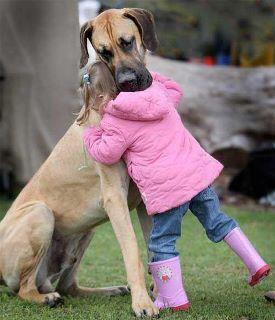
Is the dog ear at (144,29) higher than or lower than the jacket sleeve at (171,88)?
higher

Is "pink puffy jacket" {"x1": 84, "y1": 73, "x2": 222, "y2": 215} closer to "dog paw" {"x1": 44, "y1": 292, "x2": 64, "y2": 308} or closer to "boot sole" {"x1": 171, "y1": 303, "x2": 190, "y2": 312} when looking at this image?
"boot sole" {"x1": 171, "y1": 303, "x2": 190, "y2": 312}

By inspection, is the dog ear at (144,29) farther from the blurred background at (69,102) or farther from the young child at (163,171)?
the blurred background at (69,102)

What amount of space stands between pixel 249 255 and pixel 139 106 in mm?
1025

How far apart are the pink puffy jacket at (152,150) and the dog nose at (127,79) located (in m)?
0.08

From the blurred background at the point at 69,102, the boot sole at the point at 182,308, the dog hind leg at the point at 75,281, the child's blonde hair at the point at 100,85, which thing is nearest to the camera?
the boot sole at the point at 182,308

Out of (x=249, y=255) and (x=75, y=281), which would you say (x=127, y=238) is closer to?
(x=249, y=255)

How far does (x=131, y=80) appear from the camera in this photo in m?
4.56

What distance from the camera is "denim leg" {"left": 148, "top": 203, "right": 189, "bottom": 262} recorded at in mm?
4539

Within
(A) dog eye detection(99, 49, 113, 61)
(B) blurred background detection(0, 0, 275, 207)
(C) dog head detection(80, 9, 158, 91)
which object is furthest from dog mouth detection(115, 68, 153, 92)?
(B) blurred background detection(0, 0, 275, 207)

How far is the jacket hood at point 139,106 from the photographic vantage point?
4.45m

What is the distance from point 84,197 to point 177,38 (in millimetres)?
9990

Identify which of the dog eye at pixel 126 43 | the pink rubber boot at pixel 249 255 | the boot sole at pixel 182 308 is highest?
the dog eye at pixel 126 43

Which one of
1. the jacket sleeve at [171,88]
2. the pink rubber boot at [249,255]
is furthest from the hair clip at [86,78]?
the pink rubber boot at [249,255]

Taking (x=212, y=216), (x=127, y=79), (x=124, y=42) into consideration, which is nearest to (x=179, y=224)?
(x=212, y=216)
